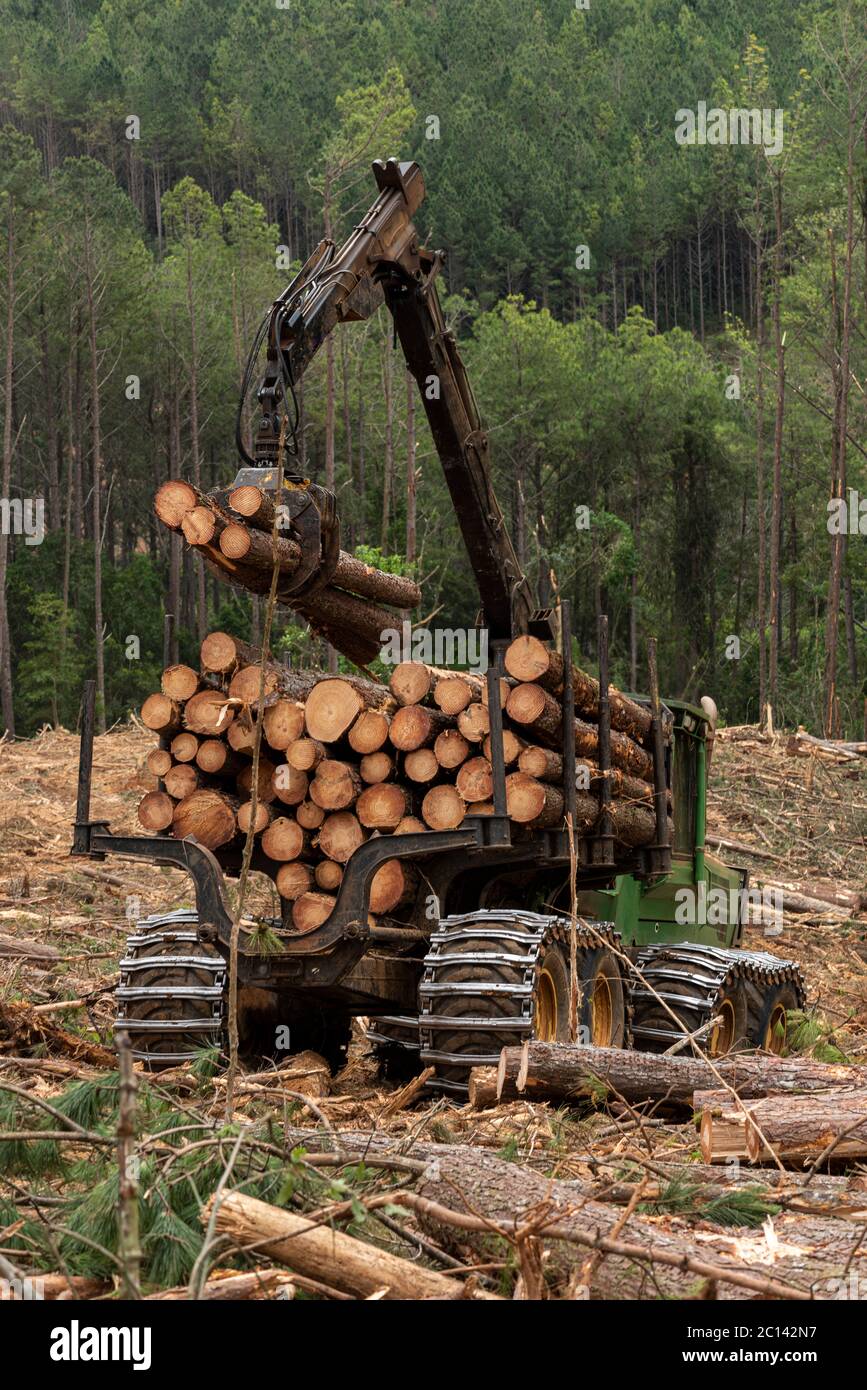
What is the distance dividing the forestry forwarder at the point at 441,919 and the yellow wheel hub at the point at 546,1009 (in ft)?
0.04

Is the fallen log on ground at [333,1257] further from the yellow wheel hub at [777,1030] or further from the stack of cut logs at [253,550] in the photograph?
the yellow wheel hub at [777,1030]

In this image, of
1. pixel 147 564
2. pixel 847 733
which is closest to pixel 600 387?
pixel 147 564

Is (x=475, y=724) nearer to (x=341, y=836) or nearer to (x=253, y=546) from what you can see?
(x=341, y=836)

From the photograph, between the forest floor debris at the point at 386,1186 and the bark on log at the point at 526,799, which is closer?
the forest floor debris at the point at 386,1186

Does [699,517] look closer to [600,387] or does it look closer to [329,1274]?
[600,387]

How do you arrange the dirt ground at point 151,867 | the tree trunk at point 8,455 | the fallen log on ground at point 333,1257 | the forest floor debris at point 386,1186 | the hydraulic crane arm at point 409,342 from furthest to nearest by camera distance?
the tree trunk at point 8,455, the dirt ground at point 151,867, the hydraulic crane arm at point 409,342, the forest floor debris at point 386,1186, the fallen log on ground at point 333,1257

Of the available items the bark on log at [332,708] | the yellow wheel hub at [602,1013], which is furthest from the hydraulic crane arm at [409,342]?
the yellow wheel hub at [602,1013]

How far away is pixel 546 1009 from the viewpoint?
8531 millimetres

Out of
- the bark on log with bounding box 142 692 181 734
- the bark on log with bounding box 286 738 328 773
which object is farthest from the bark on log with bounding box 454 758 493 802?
the bark on log with bounding box 142 692 181 734

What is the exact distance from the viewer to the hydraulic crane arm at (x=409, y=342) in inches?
344

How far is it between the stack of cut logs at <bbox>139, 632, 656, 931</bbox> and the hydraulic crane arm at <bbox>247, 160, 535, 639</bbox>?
124 centimetres

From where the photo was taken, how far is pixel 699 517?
159 feet

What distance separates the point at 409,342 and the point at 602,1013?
4.28 meters

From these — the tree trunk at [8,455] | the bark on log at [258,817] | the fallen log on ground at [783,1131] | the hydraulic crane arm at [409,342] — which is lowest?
the fallen log on ground at [783,1131]
